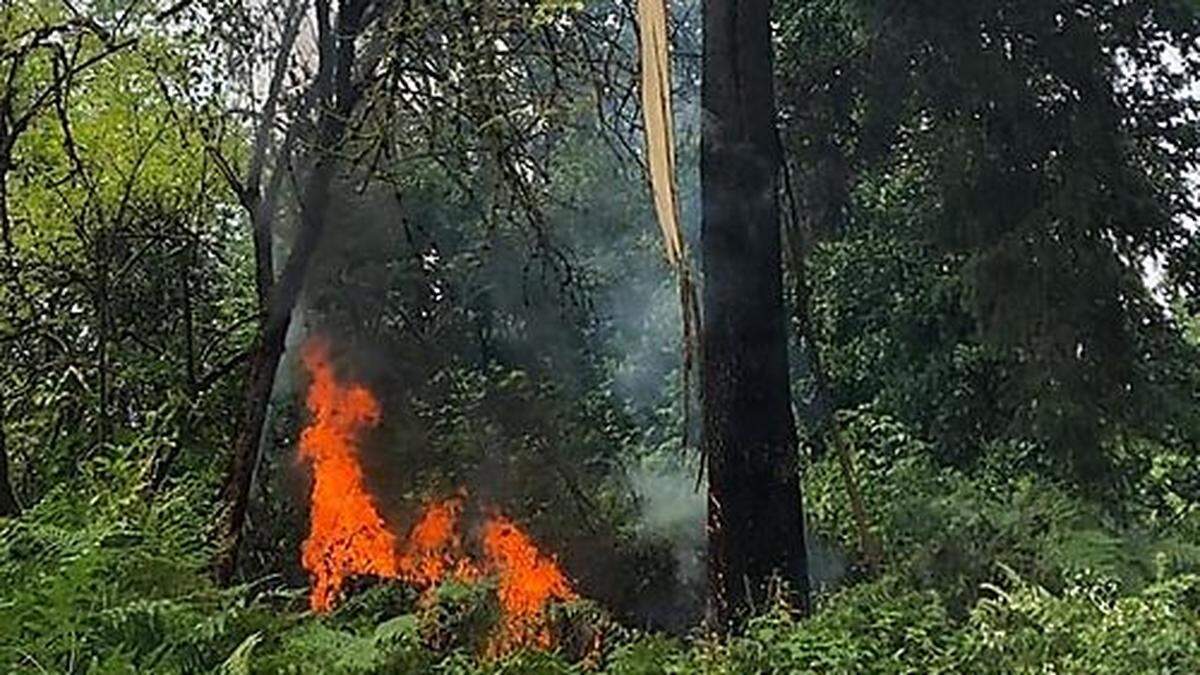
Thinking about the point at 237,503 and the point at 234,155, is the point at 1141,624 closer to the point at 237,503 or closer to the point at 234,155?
the point at 237,503

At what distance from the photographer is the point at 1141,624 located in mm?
4527

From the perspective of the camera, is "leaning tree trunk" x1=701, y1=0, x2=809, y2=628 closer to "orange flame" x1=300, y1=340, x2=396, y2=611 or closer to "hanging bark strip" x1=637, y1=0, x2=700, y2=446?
"hanging bark strip" x1=637, y1=0, x2=700, y2=446

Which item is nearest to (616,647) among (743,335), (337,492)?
(743,335)

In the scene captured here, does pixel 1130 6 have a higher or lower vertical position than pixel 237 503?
higher

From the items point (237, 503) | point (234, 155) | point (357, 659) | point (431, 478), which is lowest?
point (357, 659)

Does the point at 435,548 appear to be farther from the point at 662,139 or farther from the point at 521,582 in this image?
the point at 662,139

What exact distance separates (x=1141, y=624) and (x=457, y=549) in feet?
29.2

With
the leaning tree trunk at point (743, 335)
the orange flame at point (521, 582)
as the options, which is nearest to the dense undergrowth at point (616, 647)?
the leaning tree trunk at point (743, 335)

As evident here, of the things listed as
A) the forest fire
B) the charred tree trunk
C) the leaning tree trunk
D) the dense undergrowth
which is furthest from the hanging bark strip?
the forest fire

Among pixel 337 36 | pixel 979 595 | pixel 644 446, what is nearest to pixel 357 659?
pixel 979 595

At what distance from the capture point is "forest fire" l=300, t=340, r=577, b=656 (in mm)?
11555

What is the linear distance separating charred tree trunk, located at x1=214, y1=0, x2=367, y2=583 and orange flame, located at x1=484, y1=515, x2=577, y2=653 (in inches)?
77.9

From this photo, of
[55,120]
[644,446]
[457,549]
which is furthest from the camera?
[644,446]

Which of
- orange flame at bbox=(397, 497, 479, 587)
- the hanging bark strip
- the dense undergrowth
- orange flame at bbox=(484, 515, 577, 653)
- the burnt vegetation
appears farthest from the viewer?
orange flame at bbox=(397, 497, 479, 587)
